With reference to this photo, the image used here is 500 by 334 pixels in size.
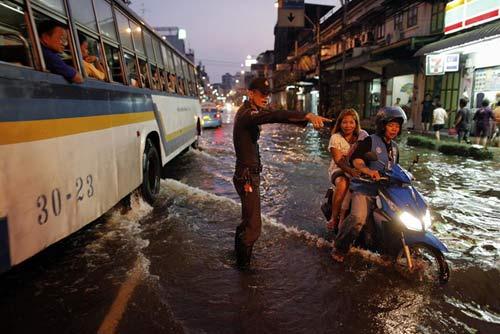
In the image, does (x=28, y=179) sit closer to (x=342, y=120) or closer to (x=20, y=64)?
(x=20, y=64)

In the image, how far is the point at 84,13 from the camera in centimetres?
468

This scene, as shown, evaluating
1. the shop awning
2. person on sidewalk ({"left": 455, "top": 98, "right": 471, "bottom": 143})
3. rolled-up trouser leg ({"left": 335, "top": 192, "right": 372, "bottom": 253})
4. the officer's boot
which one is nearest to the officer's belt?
the officer's boot

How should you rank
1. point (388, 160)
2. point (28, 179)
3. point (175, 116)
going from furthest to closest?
point (175, 116) → point (388, 160) → point (28, 179)

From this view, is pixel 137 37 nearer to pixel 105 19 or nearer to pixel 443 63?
pixel 105 19

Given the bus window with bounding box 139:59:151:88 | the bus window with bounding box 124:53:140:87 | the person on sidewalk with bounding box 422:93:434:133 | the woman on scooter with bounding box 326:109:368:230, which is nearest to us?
the woman on scooter with bounding box 326:109:368:230

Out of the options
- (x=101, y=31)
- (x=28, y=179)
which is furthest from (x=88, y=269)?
(x=101, y=31)

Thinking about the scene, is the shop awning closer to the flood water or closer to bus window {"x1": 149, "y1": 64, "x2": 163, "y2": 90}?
the flood water

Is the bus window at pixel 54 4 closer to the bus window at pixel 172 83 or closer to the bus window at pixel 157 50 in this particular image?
the bus window at pixel 157 50

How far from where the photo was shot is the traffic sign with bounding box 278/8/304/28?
28062 millimetres

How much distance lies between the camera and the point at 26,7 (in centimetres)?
334

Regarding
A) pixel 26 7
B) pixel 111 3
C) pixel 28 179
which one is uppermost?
pixel 111 3

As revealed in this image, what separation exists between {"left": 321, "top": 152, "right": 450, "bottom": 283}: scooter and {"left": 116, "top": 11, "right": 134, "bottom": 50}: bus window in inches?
167

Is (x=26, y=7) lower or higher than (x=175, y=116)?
higher

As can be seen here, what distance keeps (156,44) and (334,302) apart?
715cm
